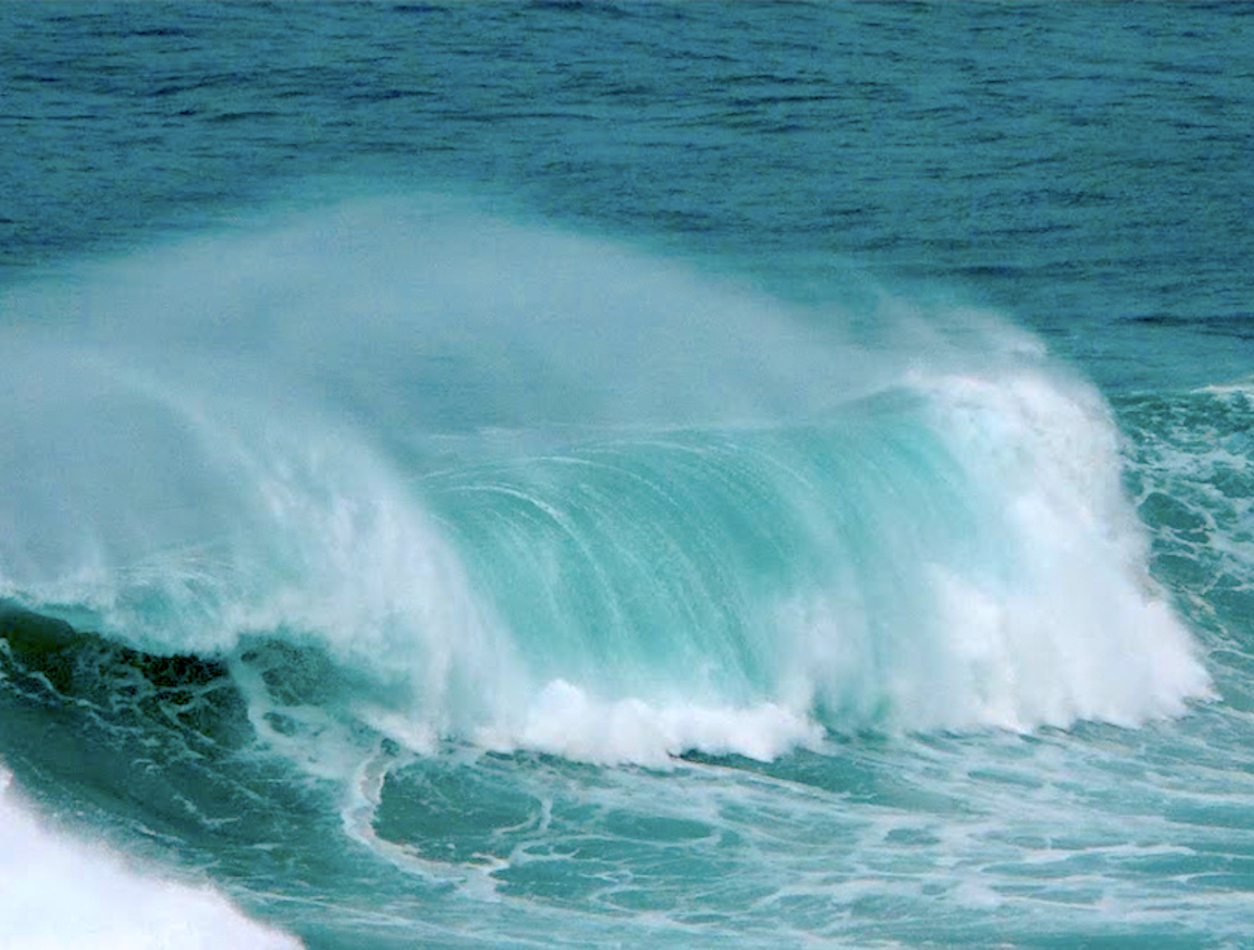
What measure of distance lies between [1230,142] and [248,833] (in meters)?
21.7

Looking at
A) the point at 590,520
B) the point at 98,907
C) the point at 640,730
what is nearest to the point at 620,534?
the point at 590,520

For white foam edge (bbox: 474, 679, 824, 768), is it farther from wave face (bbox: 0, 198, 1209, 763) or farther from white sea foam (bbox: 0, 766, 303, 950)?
white sea foam (bbox: 0, 766, 303, 950)

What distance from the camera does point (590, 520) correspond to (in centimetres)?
1788

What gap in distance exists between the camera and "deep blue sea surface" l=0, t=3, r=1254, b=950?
1373 centimetres

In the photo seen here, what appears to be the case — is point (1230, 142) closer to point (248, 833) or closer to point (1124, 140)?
point (1124, 140)

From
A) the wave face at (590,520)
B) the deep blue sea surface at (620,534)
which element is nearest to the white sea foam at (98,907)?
the deep blue sea surface at (620,534)

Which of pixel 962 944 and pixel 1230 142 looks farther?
pixel 1230 142

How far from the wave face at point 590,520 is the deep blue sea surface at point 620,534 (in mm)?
48

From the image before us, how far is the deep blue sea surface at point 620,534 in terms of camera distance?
13727 millimetres

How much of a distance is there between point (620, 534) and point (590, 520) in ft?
1.05

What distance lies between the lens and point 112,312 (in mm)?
22453

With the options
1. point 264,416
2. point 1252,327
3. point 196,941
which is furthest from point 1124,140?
point 196,941

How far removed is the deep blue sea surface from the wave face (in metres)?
0.05

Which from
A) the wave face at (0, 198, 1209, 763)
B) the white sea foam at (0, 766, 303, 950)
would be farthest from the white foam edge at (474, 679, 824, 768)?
the white sea foam at (0, 766, 303, 950)
